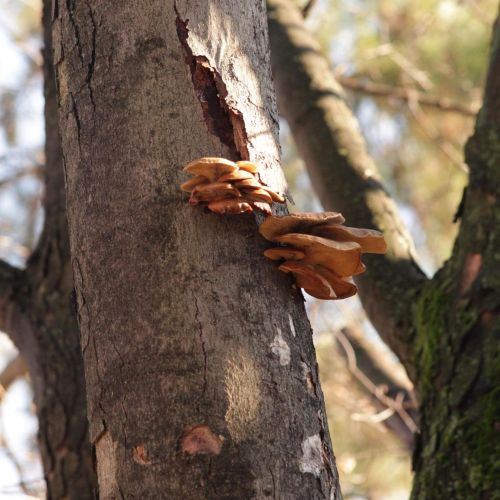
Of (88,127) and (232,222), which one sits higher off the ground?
(88,127)

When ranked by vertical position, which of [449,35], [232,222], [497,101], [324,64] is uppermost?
[449,35]

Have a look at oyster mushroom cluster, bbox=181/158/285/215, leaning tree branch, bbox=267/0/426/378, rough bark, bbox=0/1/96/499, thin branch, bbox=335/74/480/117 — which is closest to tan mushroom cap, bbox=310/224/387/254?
oyster mushroom cluster, bbox=181/158/285/215

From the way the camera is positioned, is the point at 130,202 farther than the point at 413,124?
No

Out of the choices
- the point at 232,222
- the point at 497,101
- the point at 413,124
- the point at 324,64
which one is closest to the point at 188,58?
the point at 232,222

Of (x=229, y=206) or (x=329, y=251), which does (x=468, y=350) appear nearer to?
(x=329, y=251)

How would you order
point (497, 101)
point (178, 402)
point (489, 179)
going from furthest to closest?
point (497, 101) < point (489, 179) < point (178, 402)

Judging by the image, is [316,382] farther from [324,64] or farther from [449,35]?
[449,35]
